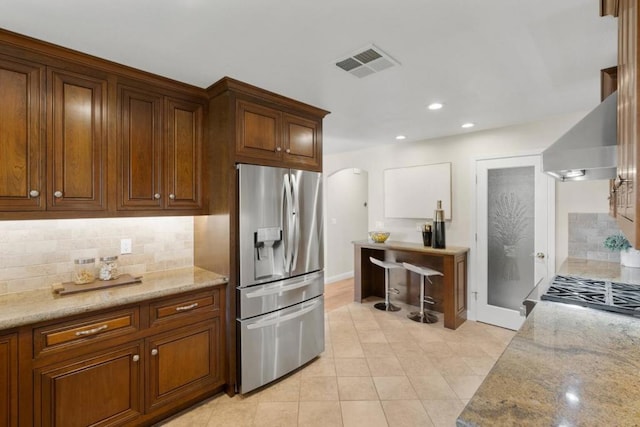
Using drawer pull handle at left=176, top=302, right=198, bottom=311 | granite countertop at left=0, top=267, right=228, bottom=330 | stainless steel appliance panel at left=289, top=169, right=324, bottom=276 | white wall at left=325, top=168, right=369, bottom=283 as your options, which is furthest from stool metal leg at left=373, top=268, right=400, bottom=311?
drawer pull handle at left=176, top=302, right=198, bottom=311

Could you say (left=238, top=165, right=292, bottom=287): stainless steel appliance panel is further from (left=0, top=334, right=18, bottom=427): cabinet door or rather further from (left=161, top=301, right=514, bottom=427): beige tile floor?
(left=0, top=334, right=18, bottom=427): cabinet door

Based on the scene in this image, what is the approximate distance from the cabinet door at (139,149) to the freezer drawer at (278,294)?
100 cm

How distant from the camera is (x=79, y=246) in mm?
2232

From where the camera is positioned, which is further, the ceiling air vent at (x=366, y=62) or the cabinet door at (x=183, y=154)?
the cabinet door at (x=183, y=154)

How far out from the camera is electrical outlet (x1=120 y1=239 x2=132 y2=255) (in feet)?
7.95

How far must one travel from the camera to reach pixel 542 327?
1.46 m

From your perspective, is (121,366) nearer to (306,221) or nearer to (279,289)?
(279,289)

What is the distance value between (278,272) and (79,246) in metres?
1.47

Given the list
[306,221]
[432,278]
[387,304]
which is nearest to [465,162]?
[432,278]

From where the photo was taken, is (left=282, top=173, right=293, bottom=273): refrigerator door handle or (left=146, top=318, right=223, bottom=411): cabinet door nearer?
(left=146, top=318, right=223, bottom=411): cabinet door

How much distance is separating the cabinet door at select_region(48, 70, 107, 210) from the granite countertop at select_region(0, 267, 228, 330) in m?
0.57

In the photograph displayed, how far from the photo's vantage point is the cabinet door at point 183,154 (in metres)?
2.40

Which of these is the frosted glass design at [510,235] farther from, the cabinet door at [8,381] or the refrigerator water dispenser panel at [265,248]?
the cabinet door at [8,381]

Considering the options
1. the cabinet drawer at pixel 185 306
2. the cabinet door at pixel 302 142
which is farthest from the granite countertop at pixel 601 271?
the cabinet drawer at pixel 185 306
